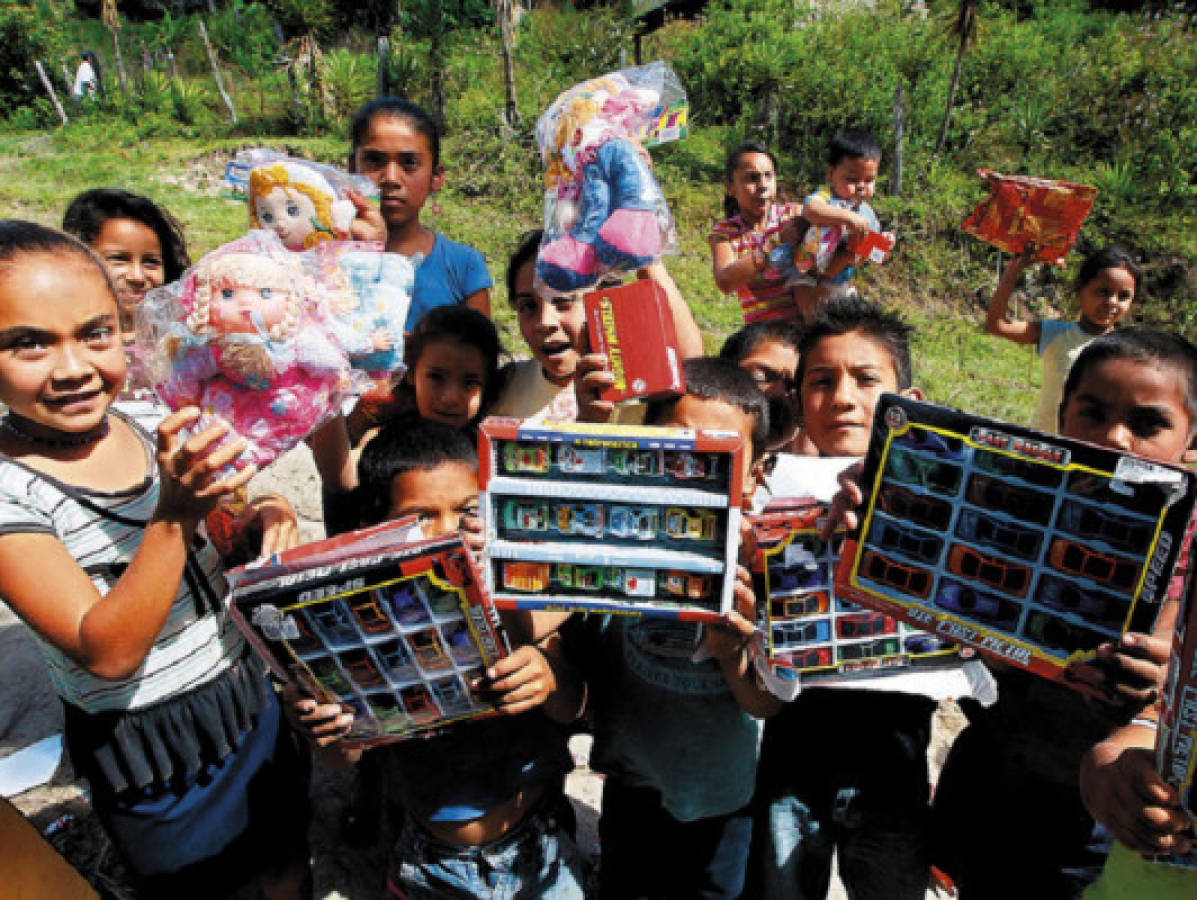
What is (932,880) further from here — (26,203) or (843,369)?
(26,203)

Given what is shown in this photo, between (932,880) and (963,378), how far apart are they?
7.22m

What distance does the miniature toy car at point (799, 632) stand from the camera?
5.25ft

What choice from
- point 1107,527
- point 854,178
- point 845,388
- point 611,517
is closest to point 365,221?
point 611,517

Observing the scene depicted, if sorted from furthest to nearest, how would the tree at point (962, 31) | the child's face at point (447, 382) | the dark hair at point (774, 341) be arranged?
the tree at point (962, 31) < the dark hair at point (774, 341) < the child's face at point (447, 382)

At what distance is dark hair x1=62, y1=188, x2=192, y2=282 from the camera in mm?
2486

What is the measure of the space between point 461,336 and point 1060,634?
188 centimetres

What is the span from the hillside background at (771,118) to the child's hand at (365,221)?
210 inches

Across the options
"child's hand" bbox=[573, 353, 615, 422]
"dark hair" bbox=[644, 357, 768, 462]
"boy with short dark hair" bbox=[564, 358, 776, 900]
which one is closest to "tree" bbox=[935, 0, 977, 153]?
"dark hair" bbox=[644, 357, 768, 462]

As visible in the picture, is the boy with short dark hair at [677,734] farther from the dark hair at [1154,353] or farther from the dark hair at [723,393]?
the dark hair at [1154,353]

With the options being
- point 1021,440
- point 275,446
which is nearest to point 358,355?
point 275,446

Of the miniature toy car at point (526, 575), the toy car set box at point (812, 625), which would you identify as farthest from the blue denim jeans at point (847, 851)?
the miniature toy car at point (526, 575)

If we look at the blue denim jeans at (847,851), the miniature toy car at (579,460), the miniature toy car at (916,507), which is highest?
the miniature toy car at (579,460)

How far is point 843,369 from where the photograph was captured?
2.10 meters

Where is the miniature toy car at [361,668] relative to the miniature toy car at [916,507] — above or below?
below
